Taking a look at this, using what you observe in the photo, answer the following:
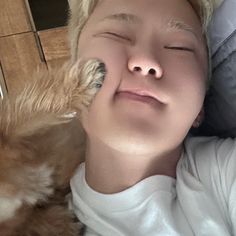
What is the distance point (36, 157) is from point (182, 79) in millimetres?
298

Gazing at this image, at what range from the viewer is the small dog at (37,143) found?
40.6 inches

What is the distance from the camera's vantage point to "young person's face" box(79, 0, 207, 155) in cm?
102

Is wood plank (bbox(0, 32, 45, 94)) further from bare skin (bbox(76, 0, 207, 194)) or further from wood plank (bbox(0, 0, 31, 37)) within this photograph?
bare skin (bbox(76, 0, 207, 194))

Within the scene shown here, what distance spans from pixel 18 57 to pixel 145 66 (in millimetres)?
469

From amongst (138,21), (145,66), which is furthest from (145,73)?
(138,21)

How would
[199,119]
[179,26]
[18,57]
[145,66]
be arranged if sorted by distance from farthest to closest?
[18,57]
[199,119]
[179,26]
[145,66]

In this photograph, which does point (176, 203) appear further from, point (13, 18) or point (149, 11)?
point (13, 18)

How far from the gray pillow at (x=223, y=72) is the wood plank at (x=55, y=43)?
39 cm

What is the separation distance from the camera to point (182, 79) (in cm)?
106

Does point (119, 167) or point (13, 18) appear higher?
point (13, 18)

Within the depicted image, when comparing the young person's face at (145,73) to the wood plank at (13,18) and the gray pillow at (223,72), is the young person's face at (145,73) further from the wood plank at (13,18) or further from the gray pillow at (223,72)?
the wood plank at (13,18)

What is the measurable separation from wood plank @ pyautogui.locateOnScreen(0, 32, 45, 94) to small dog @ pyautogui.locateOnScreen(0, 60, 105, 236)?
29 centimetres

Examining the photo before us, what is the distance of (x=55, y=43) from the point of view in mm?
1440

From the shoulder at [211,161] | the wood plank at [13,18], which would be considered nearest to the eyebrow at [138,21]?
the shoulder at [211,161]
